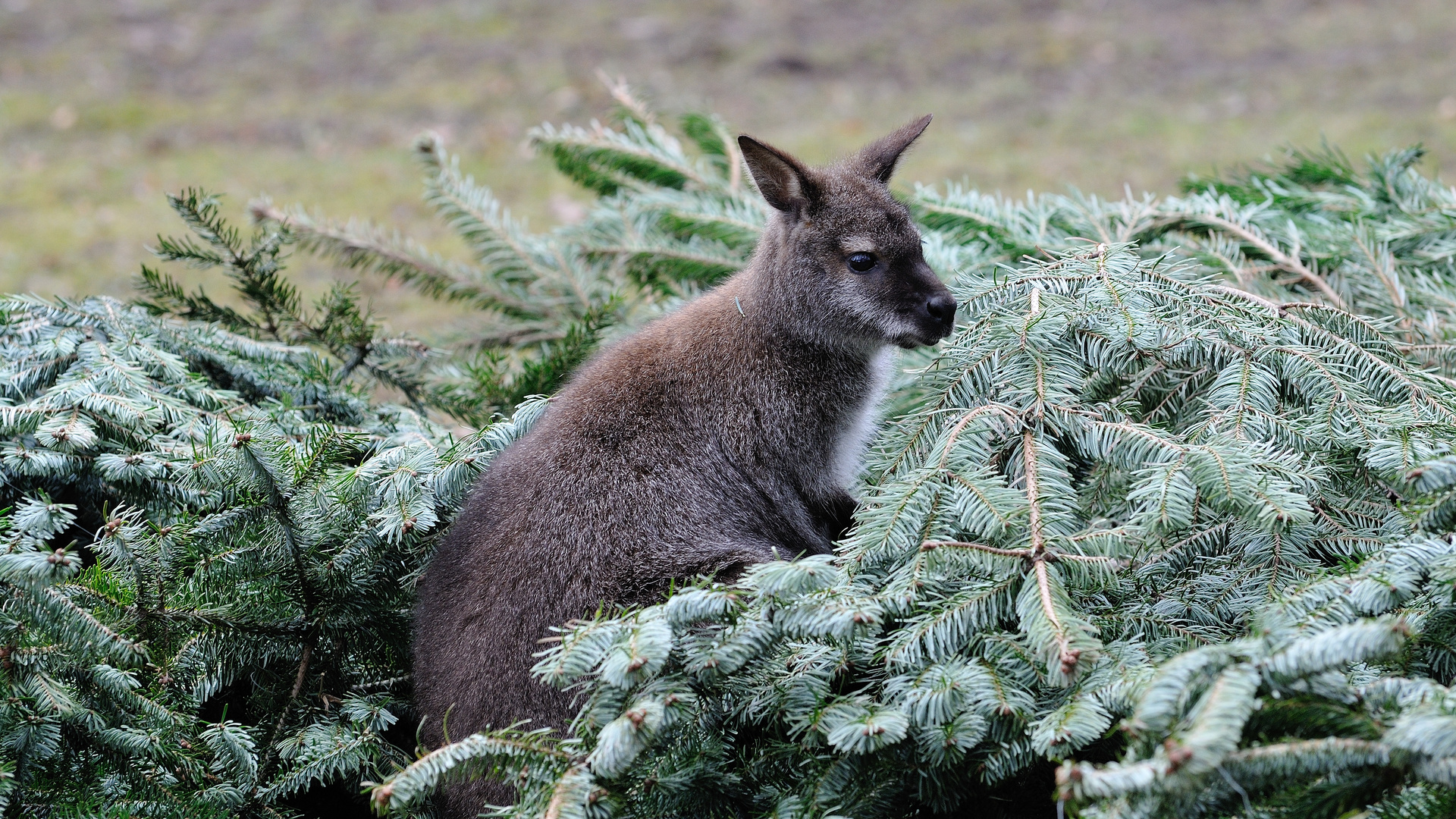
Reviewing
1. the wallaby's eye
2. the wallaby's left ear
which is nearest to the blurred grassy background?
the wallaby's left ear

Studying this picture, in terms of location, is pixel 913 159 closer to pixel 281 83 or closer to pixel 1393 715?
pixel 281 83

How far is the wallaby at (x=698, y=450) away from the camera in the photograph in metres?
2.59

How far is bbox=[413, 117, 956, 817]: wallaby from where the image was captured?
259 cm

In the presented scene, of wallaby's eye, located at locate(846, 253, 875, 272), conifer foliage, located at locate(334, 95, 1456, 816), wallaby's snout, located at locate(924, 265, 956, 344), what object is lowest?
conifer foliage, located at locate(334, 95, 1456, 816)

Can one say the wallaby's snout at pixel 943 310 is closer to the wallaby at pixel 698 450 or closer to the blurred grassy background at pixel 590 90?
the wallaby at pixel 698 450

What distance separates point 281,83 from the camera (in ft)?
38.0

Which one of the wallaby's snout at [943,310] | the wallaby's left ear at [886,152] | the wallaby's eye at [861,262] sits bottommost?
the wallaby's snout at [943,310]

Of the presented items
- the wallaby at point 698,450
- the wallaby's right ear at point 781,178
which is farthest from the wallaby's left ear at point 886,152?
the wallaby's right ear at point 781,178

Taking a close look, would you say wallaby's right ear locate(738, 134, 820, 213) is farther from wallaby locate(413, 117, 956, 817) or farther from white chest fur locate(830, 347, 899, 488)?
white chest fur locate(830, 347, 899, 488)

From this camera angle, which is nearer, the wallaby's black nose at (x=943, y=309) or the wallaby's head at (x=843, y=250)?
the wallaby's black nose at (x=943, y=309)

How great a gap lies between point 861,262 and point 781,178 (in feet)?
1.16

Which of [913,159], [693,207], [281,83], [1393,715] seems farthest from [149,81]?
[1393,715]

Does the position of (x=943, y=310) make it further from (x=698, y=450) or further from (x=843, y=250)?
(x=698, y=450)

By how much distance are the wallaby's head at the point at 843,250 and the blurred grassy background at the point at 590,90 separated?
4688 millimetres
